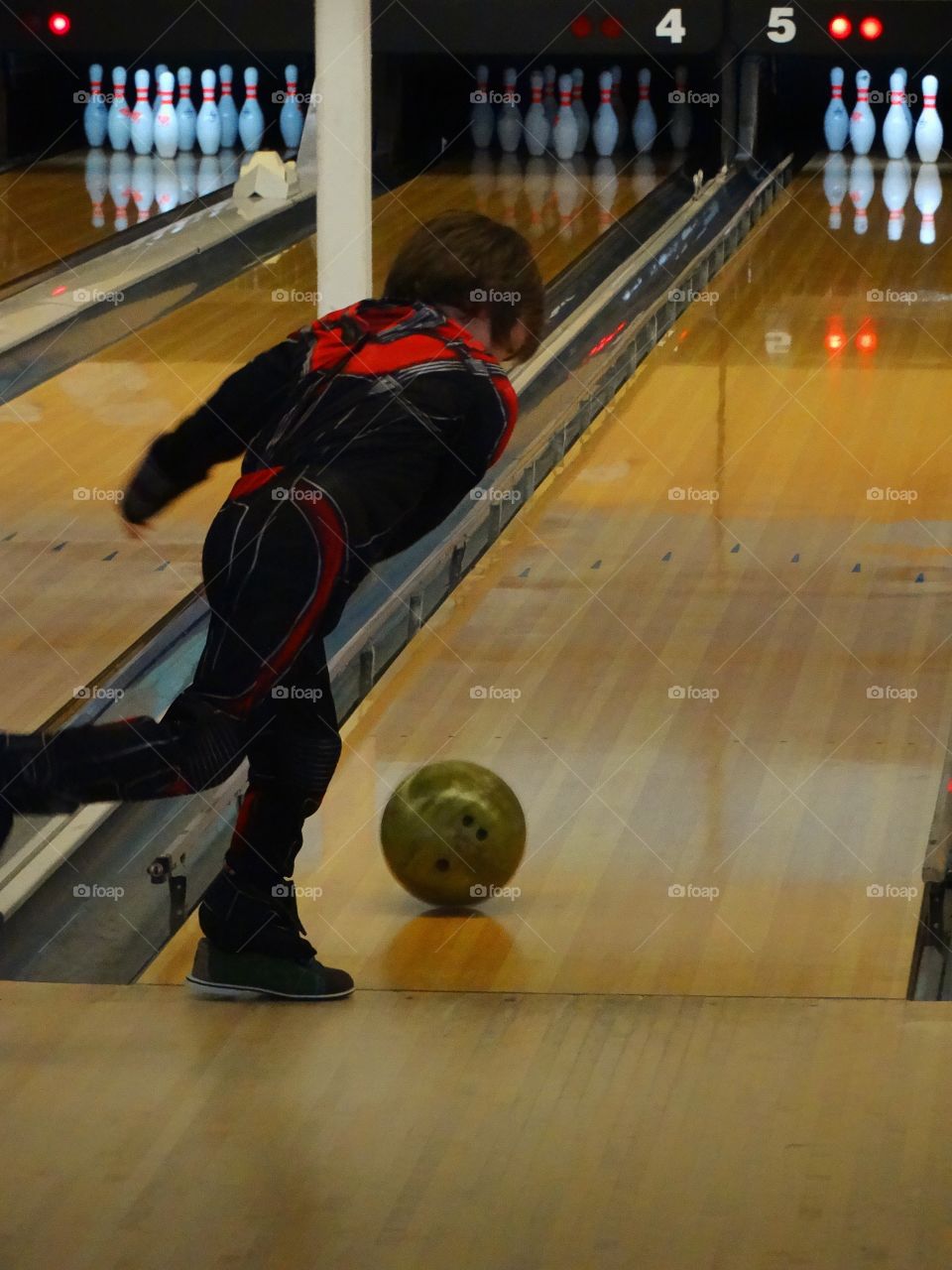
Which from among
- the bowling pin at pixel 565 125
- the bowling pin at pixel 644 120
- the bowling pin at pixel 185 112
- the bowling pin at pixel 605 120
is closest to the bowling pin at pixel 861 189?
the bowling pin at pixel 644 120

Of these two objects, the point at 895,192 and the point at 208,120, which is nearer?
the point at 208,120

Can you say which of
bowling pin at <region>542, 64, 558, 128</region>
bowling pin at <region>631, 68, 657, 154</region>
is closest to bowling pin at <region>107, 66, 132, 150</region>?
bowling pin at <region>542, 64, 558, 128</region>

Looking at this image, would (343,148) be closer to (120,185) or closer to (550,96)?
(120,185)

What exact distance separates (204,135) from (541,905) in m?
4.52

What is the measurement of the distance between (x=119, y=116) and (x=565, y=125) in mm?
1561

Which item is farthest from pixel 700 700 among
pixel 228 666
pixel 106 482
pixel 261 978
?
pixel 106 482

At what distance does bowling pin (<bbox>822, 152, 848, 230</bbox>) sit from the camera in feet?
21.2

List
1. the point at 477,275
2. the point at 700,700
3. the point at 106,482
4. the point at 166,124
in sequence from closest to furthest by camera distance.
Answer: the point at 477,275
the point at 700,700
the point at 106,482
the point at 166,124

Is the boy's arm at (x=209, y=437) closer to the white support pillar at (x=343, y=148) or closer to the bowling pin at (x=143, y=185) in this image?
the white support pillar at (x=343, y=148)

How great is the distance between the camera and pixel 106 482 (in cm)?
392

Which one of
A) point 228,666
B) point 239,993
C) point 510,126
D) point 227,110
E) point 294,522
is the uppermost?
point 294,522

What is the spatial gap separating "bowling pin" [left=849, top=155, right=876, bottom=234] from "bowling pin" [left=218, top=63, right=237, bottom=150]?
7.00 ft

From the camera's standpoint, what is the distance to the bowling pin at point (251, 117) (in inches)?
252

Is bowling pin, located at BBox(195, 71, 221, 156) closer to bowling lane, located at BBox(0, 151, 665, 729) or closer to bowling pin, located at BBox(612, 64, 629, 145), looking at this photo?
bowling lane, located at BBox(0, 151, 665, 729)
